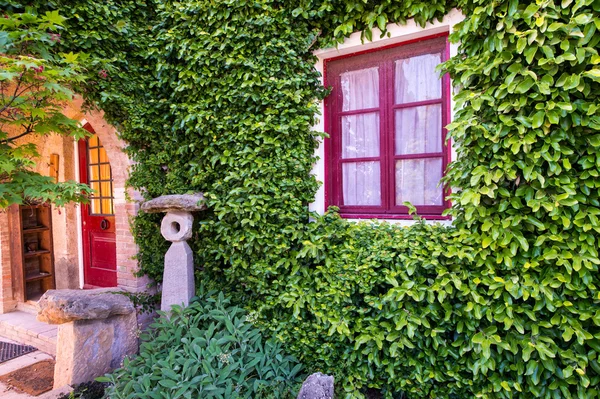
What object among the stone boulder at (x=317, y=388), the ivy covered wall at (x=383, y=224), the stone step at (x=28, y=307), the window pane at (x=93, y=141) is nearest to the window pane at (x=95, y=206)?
the window pane at (x=93, y=141)

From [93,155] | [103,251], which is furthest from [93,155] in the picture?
[103,251]

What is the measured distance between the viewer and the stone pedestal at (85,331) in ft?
9.57

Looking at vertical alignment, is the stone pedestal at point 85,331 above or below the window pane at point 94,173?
below

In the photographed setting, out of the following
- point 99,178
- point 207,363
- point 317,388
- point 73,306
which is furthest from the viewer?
point 99,178

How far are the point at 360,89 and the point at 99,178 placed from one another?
4160 millimetres

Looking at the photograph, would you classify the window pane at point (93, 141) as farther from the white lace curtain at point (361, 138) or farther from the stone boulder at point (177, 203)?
the white lace curtain at point (361, 138)

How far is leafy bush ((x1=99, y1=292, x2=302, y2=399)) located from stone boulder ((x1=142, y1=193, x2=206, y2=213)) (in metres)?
0.98

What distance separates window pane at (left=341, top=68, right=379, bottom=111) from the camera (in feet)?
11.1

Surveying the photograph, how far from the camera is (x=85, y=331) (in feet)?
10.0

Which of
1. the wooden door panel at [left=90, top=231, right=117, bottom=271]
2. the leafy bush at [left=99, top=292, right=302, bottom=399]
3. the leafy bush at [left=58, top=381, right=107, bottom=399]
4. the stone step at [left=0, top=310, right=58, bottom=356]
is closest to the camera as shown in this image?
the leafy bush at [left=99, top=292, right=302, bottom=399]

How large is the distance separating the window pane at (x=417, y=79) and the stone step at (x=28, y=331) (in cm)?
518

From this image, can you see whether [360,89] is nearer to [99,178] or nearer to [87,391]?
[87,391]

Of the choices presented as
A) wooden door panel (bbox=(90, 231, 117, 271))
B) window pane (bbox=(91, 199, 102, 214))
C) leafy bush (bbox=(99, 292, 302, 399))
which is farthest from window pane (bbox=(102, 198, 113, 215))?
leafy bush (bbox=(99, 292, 302, 399))

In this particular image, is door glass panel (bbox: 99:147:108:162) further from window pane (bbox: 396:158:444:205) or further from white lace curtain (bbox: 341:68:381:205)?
window pane (bbox: 396:158:444:205)
